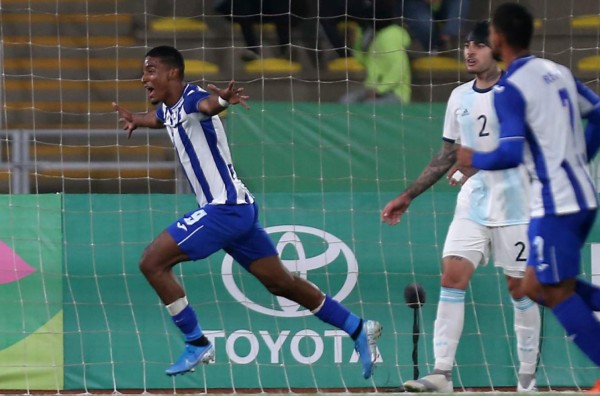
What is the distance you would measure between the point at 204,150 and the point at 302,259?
1.74 metres

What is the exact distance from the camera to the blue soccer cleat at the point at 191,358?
733 centimetres

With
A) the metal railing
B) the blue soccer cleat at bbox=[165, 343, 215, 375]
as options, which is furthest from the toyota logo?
the blue soccer cleat at bbox=[165, 343, 215, 375]

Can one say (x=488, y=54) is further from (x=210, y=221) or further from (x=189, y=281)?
(x=189, y=281)

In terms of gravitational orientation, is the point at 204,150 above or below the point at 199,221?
above

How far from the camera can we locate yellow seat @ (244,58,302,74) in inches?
391

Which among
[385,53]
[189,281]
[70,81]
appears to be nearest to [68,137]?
[70,81]

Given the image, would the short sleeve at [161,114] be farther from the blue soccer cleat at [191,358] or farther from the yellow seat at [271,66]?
the yellow seat at [271,66]

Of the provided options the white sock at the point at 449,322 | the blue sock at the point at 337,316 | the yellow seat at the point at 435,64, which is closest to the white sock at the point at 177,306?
the blue sock at the point at 337,316

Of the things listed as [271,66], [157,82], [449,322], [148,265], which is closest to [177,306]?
[148,265]

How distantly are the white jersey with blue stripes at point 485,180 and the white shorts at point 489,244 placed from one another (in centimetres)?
5

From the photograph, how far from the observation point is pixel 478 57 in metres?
7.39

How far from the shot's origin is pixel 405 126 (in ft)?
29.3

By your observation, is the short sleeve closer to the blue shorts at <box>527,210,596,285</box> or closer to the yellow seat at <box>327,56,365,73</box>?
the yellow seat at <box>327,56,365,73</box>

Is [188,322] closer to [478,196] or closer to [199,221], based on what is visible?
[199,221]
